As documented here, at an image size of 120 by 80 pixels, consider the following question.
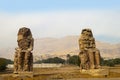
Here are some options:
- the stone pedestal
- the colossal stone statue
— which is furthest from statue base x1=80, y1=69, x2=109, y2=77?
the colossal stone statue

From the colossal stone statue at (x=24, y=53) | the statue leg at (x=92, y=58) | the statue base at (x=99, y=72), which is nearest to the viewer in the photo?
the colossal stone statue at (x=24, y=53)

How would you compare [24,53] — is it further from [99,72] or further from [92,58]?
[99,72]

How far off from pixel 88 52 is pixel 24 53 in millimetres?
6000

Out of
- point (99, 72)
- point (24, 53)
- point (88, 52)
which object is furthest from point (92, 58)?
point (24, 53)

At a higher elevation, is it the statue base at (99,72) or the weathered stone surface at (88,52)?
the weathered stone surface at (88,52)

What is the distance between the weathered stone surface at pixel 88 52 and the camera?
2975cm

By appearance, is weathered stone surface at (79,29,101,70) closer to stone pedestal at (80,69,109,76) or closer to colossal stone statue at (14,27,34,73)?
stone pedestal at (80,69,109,76)

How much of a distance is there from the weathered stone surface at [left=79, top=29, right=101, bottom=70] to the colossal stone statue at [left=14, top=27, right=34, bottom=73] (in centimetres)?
519

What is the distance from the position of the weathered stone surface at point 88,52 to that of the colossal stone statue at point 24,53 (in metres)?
5.19

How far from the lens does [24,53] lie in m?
27.3

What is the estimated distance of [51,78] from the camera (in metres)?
25.0

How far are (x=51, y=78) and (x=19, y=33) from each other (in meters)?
5.10

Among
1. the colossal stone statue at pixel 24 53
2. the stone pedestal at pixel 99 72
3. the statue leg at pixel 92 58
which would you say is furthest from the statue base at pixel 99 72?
the colossal stone statue at pixel 24 53

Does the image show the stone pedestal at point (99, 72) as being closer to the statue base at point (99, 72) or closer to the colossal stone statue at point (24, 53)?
the statue base at point (99, 72)
